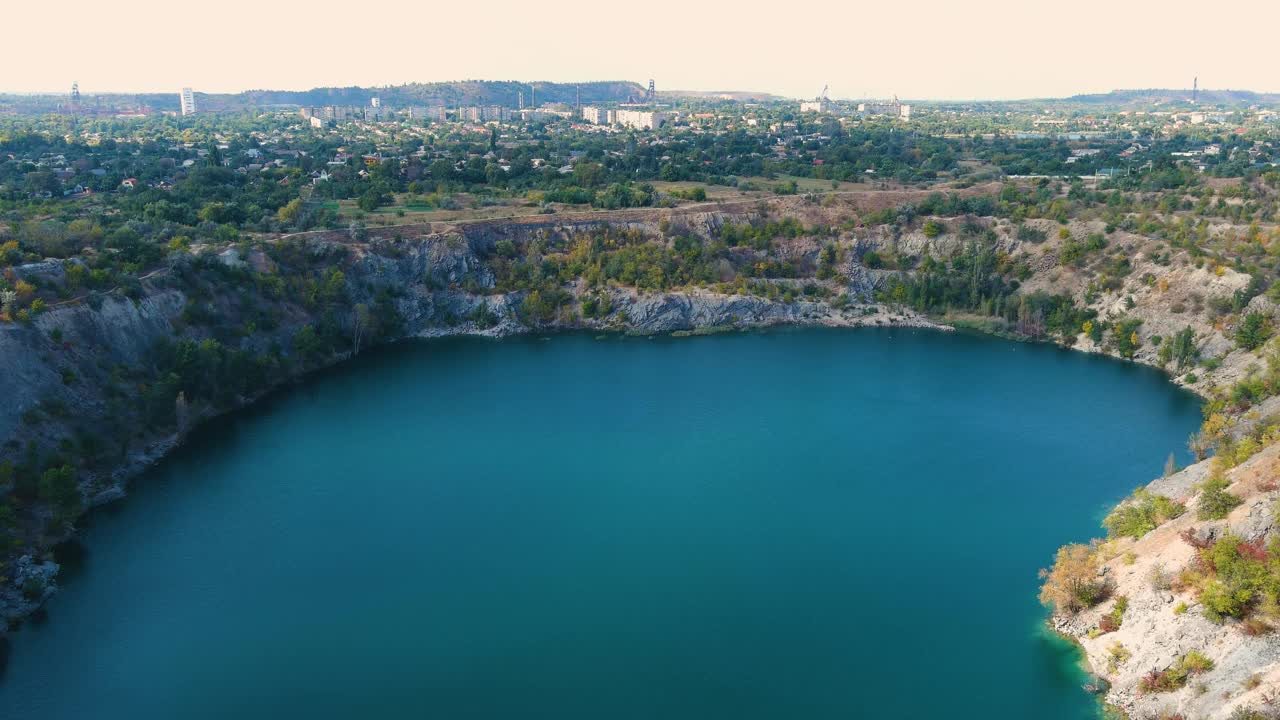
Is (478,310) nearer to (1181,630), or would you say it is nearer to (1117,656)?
(1117,656)

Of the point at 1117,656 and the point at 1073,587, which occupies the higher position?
the point at 1073,587

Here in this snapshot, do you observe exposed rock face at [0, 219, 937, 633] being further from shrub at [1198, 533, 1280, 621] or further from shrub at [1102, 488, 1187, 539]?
shrub at [1198, 533, 1280, 621]

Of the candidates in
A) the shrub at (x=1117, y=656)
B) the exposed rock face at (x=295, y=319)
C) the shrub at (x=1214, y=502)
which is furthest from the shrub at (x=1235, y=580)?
the exposed rock face at (x=295, y=319)

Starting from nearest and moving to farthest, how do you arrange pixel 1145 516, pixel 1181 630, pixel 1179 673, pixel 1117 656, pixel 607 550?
pixel 1179 673 < pixel 1181 630 < pixel 1117 656 < pixel 1145 516 < pixel 607 550

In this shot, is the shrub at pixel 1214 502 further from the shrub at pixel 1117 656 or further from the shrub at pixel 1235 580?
the shrub at pixel 1117 656

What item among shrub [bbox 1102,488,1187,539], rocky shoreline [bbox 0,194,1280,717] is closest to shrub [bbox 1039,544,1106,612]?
shrub [bbox 1102,488,1187,539]

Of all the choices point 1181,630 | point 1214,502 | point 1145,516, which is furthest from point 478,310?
point 1181,630
